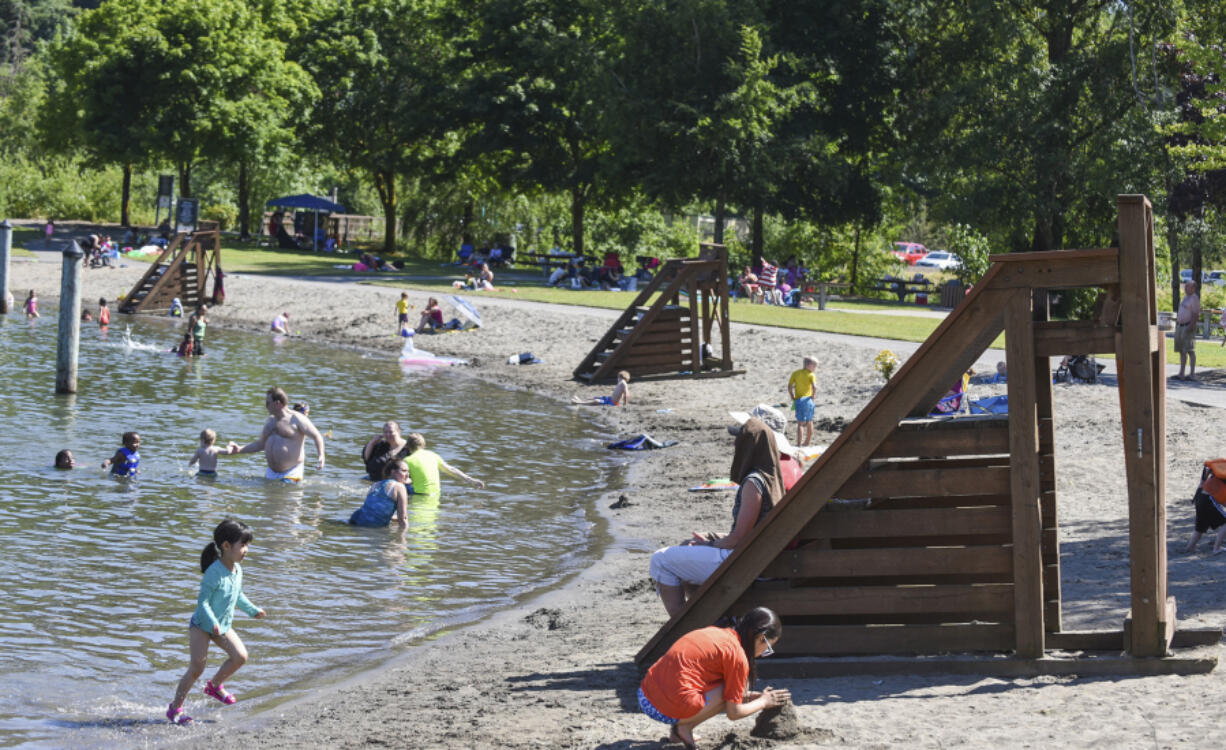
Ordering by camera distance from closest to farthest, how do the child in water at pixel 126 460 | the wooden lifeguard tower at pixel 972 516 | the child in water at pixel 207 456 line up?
the wooden lifeguard tower at pixel 972 516, the child in water at pixel 126 460, the child in water at pixel 207 456

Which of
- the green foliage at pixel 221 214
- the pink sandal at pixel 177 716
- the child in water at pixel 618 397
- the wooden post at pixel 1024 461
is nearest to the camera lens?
the wooden post at pixel 1024 461

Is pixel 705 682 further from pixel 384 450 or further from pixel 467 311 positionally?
pixel 467 311

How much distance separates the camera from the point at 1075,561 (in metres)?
12.1

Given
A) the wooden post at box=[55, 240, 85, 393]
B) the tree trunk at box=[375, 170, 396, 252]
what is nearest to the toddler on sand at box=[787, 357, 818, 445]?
the wooden post at box=[55, 240, 85, 393]

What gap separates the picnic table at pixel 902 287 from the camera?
49.4m

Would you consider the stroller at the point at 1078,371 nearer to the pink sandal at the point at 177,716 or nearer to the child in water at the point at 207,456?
the child in water at the point at 207,456

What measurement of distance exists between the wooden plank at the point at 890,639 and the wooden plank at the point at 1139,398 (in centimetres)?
95

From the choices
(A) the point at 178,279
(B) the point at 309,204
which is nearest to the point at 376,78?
(B) the point at 309,204

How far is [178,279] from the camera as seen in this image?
140 feet

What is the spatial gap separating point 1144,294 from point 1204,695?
2481 millimetres

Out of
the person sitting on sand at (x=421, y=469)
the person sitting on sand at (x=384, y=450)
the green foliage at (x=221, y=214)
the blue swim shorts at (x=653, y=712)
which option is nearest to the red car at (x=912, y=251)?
the green foliage at (x=221, y=214)

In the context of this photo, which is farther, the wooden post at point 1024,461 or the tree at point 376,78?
the tree at point 376,78

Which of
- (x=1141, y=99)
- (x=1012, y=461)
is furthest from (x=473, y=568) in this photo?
(x=1141, y=99)

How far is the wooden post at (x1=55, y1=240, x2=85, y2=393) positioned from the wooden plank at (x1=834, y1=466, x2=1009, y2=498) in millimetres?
20355
